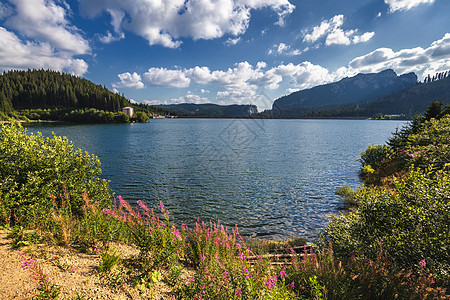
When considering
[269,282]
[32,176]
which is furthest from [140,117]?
[269,282]

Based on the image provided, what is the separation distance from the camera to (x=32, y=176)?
353 inches

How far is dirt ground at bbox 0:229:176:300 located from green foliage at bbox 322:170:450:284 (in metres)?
7.48

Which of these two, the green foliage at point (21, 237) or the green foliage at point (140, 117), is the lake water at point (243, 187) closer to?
the green foliage at point (21, 237)

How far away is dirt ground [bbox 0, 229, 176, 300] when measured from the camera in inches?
182

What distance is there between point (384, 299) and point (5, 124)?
1625cm

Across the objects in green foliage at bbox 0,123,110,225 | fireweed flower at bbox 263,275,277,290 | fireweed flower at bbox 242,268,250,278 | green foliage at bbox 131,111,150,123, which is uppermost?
green foliage at bbox 131,111,150,123

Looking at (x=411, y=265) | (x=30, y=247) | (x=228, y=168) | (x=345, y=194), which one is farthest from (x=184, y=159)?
(x=411, y=265)

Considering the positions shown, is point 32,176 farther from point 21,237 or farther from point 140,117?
point 140,117

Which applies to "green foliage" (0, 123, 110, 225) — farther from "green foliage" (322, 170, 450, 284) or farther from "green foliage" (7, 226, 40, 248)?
"green foliage" (322, 170, 450, 284)

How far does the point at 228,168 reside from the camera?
34.0 meters

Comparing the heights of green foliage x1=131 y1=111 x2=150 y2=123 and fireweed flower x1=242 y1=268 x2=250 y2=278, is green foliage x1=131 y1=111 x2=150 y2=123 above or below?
above

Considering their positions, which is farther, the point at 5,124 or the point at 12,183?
the point at 5,124

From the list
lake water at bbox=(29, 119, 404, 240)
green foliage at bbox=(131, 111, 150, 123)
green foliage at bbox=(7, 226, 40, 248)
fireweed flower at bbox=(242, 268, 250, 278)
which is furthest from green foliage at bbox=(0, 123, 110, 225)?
green foliage at bbox=(131, 111, 150, 123)

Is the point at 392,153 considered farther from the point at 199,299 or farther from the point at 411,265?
the point at 199,299
